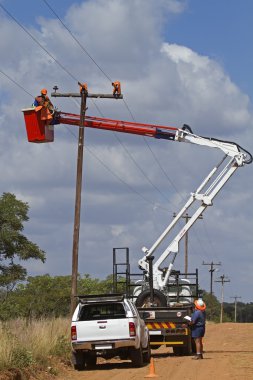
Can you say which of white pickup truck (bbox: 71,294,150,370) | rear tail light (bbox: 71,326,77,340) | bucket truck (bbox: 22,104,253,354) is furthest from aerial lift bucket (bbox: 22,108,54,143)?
rear tail light (bbox: 71,326,77,340)

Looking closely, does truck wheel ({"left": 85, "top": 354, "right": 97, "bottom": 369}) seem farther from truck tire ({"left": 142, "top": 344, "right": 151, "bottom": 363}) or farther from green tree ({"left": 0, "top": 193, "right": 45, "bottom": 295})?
green tree ({"left": 0, "top": 193, "right": 45, "bottom": 295})

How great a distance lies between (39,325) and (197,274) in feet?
20.9

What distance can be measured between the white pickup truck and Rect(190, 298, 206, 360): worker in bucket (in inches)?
89.9

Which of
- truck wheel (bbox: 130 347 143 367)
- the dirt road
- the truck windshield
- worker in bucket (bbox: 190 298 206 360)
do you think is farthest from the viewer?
worker in bucket (bbox: 190 298 206 360)

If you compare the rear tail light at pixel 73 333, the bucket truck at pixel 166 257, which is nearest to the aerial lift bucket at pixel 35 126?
the bucket truck at pixel 166 257

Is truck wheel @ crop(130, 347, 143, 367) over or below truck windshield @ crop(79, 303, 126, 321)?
below

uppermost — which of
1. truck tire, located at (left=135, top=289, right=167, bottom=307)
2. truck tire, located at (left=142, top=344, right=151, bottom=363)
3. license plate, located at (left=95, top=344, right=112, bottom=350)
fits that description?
truck tire, located at (left=135, top=289, right=167, bottom=307)

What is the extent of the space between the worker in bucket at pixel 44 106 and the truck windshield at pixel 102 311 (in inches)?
439

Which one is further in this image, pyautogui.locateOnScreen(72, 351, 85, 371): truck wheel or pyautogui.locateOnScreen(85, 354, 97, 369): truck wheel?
pyautogui.locateOnScreen(85, 354, 97, 369): truck wheel

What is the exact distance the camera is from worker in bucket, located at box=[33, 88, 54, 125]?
31.8m

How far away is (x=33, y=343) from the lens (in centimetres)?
2230

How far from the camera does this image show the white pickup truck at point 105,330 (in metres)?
21.9

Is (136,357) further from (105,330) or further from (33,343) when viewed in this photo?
(33,343)

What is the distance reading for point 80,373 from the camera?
69.8 feet
